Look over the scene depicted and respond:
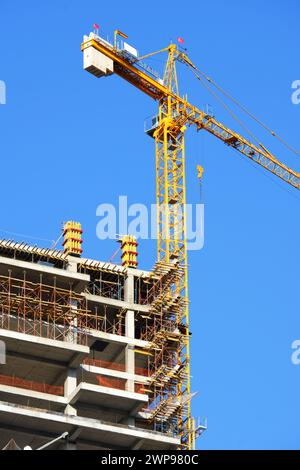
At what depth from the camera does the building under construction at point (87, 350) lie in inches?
5728

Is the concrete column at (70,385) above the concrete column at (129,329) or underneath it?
underneath

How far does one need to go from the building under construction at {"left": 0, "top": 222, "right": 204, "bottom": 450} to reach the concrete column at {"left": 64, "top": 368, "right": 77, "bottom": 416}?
88mm

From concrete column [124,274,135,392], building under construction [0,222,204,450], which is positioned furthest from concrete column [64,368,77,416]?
concrete column [124,274,135,392]

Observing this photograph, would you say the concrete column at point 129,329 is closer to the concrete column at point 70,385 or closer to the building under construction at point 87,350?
the building under construction at point 87,350

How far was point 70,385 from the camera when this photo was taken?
149625 mm

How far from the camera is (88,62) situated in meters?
178

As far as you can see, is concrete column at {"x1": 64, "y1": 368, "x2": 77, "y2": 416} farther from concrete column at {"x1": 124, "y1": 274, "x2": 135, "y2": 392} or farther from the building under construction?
concrete column at {"x1": 124, "y1": 274, "x2": 135, "y2": 392}

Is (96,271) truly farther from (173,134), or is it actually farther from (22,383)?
(173,134)

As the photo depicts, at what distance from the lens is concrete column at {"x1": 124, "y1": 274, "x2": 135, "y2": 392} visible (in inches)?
6043

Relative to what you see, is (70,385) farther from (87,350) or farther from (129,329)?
(129,329)

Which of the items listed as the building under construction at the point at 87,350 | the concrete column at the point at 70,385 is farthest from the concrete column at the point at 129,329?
the concrete column at the point at 70,385

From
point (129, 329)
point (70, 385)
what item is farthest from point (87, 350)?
point (129, 329)

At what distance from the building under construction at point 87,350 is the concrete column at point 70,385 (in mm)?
88
